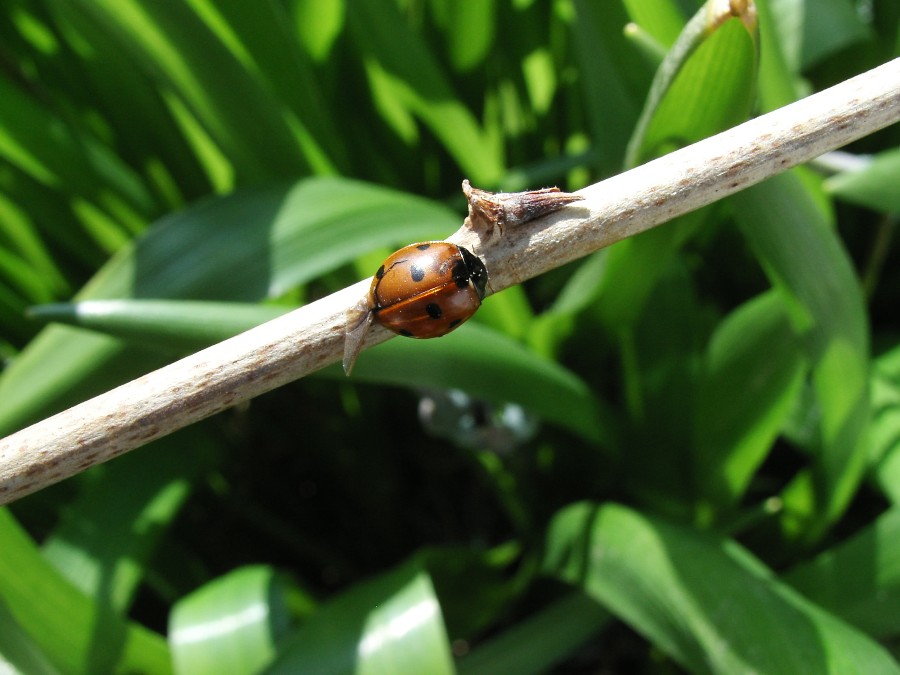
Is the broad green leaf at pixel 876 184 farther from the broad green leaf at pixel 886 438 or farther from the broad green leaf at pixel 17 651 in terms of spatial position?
the broad green leaf at pixel 17 651

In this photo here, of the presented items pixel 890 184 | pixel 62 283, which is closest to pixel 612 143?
pixel 890 184

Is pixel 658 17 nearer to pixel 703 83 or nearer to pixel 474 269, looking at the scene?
pixel 703 83

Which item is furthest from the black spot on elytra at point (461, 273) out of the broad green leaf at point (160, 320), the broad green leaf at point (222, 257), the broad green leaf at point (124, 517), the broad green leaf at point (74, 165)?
the broad green leaf at point (74, 165)

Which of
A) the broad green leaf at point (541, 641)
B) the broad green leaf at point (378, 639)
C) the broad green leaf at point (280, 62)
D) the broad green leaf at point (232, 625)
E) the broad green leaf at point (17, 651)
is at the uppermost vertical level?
the broad green leaf at point (280, 62)

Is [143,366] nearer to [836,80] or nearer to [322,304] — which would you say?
[322,304]

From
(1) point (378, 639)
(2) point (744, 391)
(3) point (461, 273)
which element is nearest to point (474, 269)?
(3) point (461, 273)
